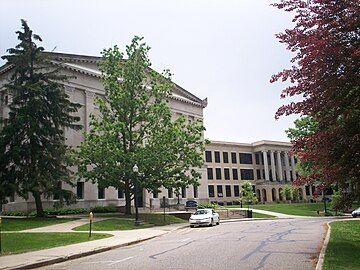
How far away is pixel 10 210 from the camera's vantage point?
43312 millimetres

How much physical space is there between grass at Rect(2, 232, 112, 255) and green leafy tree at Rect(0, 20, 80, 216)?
10.2 meters

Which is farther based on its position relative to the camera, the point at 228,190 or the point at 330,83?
the point at 228,190

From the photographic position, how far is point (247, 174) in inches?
3450

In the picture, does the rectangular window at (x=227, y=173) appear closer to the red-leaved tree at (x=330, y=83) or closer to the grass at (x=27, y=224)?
the grass at (x=27, y=224)

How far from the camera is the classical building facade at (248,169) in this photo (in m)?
81.7

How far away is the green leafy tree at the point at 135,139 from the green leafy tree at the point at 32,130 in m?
2.80

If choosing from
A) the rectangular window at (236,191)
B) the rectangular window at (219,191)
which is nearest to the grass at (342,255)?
the rectangular window at (219,191)

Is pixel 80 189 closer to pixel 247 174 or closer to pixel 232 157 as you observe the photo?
pixel 232 157

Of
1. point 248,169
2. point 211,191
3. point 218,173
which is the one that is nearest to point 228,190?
point 218,173

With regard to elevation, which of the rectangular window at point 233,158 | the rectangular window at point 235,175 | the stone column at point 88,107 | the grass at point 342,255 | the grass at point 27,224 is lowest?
the grass at point 342,255

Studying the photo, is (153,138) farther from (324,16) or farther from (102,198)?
(324,16)

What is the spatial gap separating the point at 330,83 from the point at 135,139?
28057 millimetres

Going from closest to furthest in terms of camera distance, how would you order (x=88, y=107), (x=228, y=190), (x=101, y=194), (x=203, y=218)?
(x=203, y=218) → (x=101, y=194) → (x=88, y=107) → (x=228, y=190)

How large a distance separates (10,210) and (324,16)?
39902mm
